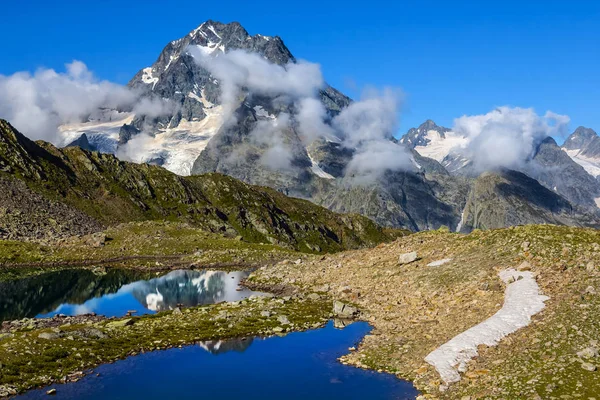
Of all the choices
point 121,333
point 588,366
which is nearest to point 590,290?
point 588,366

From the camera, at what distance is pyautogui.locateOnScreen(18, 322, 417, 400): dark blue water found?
34.4 metres

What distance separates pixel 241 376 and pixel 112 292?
51.3 metres

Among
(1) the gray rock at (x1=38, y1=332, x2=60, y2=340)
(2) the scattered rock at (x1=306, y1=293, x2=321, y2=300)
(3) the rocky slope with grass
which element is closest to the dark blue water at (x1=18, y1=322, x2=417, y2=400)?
(3) the rocky slope with grass

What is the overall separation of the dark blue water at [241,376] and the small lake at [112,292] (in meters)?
24.2

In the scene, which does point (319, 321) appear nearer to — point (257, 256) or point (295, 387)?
point (295, 387)

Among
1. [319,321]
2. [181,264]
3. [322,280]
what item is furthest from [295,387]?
[181,264]

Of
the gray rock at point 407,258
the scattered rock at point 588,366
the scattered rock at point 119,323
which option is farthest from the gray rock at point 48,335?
the gray rock at point 407,258

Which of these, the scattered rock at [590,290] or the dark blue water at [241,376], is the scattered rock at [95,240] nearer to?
the dark blue water at [241,376]

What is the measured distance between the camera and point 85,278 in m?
96.1

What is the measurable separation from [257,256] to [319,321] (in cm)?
6811

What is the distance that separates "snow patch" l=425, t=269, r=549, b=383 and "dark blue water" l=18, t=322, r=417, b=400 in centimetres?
313

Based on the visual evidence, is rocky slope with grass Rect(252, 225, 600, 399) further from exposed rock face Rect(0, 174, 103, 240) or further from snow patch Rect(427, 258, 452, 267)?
exposed rock face Rect(0, 174, 103, 240)

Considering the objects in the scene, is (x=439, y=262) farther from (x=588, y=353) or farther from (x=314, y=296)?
(x=588, y=353)

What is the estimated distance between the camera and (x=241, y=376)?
3847 cm
